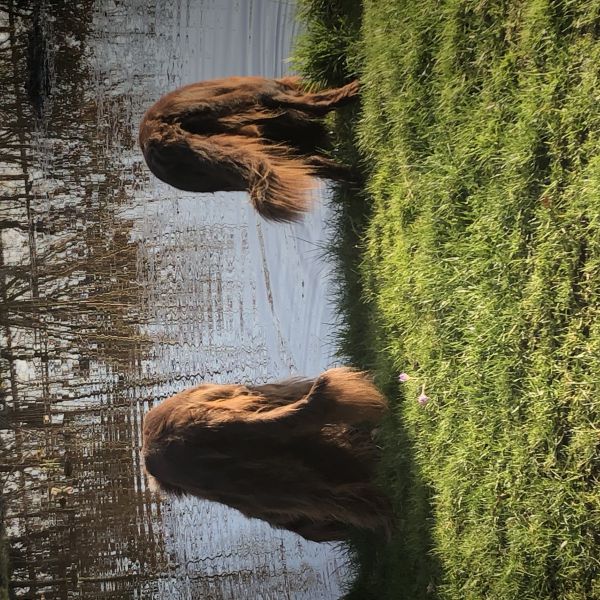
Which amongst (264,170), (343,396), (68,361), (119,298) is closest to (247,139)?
(264,170)

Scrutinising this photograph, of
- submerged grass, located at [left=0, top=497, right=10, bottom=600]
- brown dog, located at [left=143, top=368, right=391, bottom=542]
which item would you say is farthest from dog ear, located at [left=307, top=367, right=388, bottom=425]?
submerged grass, located at [left=0, top=497, right=10, bottom=600]

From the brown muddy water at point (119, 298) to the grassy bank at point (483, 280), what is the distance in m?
0.38

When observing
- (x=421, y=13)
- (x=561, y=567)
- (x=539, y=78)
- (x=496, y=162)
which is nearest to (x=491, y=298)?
(x=496, y=162)

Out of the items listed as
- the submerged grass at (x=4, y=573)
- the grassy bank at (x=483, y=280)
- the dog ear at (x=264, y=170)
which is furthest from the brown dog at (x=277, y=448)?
the submerged grass at (x=4, y=573)

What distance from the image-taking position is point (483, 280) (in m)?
1.65

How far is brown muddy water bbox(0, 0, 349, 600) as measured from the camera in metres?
2.59

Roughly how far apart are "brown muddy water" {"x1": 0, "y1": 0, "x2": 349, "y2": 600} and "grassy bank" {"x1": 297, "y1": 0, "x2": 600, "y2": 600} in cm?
38

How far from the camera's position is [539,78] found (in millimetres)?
1396

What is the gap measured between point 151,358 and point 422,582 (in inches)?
51.8

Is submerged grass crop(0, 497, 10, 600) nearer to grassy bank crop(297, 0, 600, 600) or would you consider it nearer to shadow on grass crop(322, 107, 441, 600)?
shadow on grass crop(322, 107, 441, 600)

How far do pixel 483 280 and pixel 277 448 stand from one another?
86cm

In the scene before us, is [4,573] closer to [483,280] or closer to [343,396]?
[343,396]

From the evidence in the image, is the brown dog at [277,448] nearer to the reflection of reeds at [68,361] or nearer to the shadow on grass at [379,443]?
the shadow on grass at [379,443]

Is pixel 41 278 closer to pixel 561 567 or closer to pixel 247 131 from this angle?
pixel 247 131
